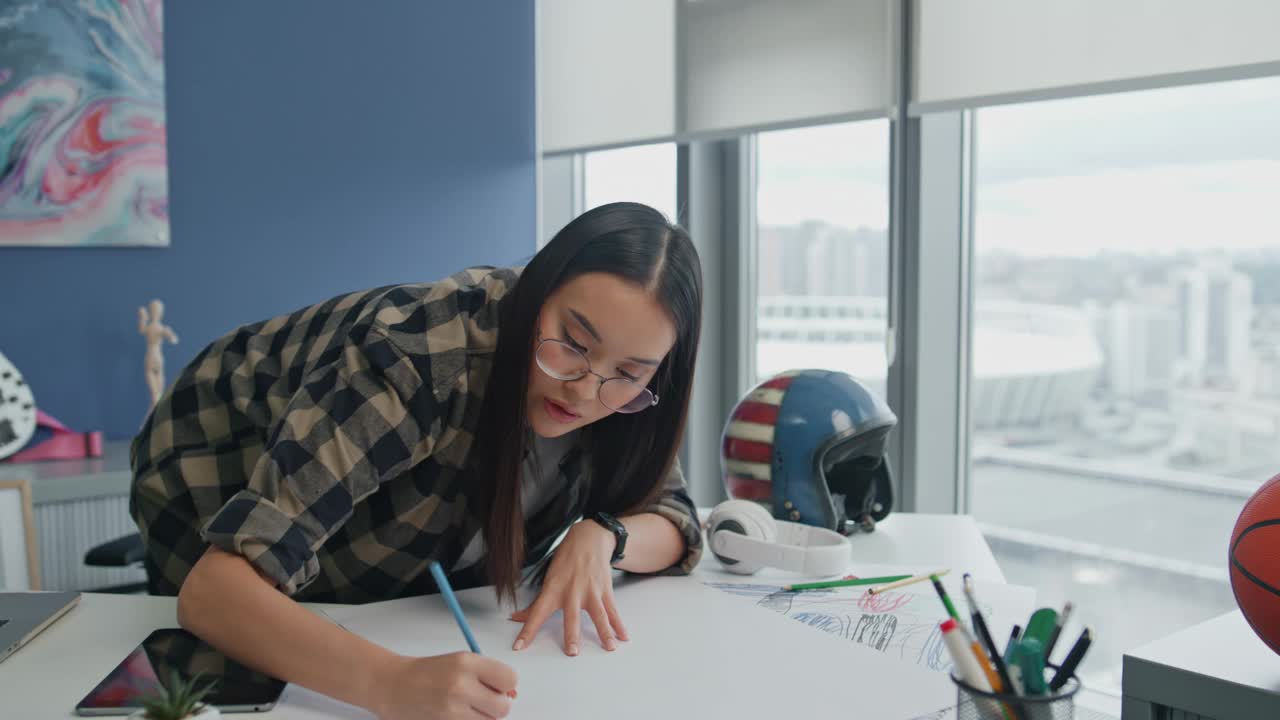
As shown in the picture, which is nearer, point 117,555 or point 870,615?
point 870,615

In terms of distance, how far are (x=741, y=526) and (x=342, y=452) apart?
1.79 ft

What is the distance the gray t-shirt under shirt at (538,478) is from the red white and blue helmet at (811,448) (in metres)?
0.36

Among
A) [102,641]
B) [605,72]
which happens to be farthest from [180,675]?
[605,72]

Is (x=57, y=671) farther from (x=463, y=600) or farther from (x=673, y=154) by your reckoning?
(x=673, y=154)

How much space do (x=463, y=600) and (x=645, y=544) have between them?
8.4 inches

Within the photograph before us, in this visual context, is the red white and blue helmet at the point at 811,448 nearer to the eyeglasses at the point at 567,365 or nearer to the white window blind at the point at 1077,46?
the eyeglasses at the point at 567,365

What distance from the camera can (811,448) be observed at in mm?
1392

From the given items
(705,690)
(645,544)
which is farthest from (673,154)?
(705,690)

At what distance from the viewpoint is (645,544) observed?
1148 mm

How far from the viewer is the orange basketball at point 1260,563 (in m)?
0.78

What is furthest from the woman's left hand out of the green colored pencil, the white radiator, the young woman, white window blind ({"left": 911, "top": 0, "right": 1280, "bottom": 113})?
the white radiator

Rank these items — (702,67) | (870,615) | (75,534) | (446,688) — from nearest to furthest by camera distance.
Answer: (446,688), (870,615), (75,534), (702,67)

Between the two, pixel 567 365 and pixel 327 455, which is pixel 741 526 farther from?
pixel 327 455

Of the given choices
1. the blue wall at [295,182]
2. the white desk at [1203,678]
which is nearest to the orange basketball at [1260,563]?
the white desk at [1203,678]
